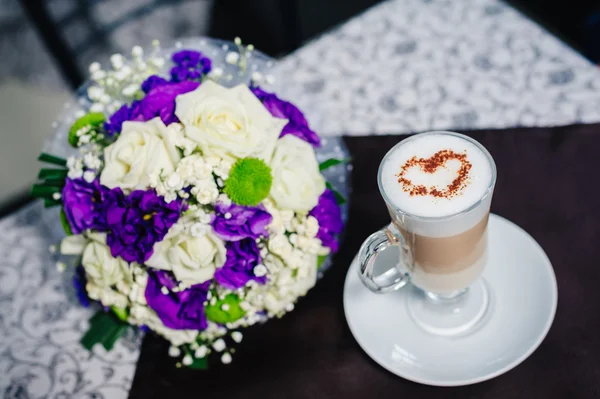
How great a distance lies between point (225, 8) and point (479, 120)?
221 centimetres

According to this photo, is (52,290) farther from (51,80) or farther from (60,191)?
(51,80)

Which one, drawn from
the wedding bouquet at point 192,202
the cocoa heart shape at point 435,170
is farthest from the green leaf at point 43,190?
the cocoa heart shape at point 435,170

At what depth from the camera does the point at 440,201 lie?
0.80 metres

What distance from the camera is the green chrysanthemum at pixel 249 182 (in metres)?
0.80

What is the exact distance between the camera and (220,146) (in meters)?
0.80

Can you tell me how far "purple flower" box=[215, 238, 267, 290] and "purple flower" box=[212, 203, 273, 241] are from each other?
0.03 m

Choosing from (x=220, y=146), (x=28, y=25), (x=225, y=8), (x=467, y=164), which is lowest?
(x=225, y=8)

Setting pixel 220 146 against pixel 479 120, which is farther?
pixel 479 120

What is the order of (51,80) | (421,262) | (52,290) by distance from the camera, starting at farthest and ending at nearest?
1. (51,80)
2. (52,290)
3. (421,262)

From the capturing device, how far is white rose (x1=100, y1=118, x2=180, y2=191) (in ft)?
2.64

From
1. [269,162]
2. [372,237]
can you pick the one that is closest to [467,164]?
[372,237]

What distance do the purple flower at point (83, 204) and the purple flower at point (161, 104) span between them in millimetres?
125

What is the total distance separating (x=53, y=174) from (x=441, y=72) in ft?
2.95

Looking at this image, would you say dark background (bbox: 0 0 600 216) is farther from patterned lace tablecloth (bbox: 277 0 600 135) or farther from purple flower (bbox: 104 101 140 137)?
purple flower (bbox: 104 101 140 137)
